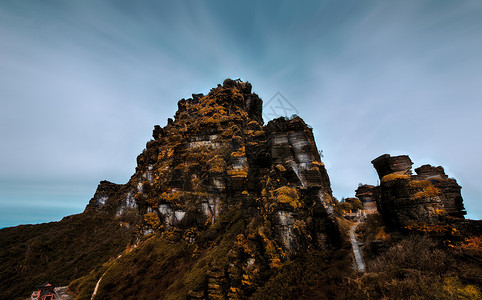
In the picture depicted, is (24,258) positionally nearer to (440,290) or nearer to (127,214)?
(127,214)

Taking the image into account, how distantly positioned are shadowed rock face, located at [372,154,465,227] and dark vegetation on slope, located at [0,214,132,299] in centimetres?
6578

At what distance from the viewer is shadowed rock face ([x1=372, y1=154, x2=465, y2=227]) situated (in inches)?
367

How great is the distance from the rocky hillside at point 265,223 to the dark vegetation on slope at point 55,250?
6.92 meters

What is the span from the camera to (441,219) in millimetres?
8875

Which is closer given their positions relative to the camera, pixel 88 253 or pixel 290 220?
pixel 290 220

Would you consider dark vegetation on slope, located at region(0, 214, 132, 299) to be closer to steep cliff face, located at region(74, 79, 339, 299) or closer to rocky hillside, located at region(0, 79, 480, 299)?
rocky hillside, located at region(0, 79, 480, 299)

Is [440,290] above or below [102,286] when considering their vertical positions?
above

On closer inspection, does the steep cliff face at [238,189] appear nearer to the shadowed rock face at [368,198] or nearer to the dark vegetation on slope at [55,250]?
the shadowed rock face at [368,198]

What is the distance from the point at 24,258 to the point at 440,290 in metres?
99.1

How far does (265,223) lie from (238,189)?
39.4 ft

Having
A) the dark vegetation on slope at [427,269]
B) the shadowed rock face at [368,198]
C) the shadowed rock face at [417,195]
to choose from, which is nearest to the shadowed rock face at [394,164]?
the shadowed rock face at [417,195]

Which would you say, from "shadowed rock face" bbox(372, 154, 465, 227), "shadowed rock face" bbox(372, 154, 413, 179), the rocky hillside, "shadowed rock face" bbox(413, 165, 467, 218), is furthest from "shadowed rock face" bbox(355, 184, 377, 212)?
"shadowed rock face" bbox(413, 165, 467, 218)

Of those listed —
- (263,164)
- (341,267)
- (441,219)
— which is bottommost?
(341,267)

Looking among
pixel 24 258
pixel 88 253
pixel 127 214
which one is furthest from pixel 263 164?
pixel 24 258
